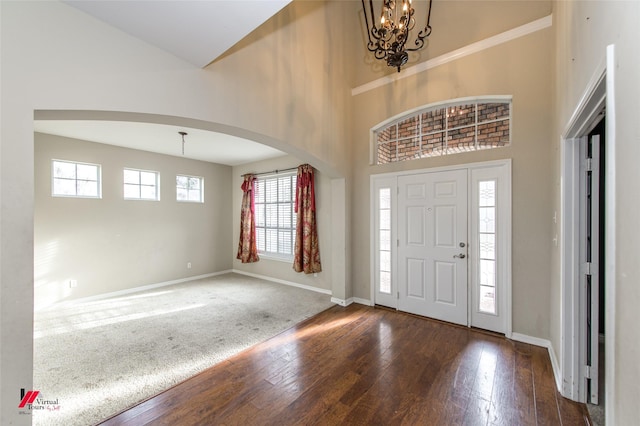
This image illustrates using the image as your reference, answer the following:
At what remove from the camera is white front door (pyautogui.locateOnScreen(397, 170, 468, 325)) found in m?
3.27

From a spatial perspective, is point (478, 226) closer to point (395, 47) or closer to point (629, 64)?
point (395, 47)

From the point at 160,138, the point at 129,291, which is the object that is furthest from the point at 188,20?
the point at 129,291

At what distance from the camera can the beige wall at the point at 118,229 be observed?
4.09m

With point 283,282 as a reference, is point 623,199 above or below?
above

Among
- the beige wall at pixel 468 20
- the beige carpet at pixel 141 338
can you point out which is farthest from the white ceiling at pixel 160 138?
the beige wall at pixel 468 20

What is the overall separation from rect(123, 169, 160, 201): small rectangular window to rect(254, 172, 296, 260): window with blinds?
2088 millimetres

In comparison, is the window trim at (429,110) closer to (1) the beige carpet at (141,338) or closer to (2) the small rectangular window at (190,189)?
(1) the beige carpet at (141,338)

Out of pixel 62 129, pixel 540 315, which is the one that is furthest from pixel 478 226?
pixel 62 129

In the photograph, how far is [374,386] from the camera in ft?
7.11

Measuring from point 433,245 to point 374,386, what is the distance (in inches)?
78.3

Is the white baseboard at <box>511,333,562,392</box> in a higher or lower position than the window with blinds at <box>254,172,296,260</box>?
lower

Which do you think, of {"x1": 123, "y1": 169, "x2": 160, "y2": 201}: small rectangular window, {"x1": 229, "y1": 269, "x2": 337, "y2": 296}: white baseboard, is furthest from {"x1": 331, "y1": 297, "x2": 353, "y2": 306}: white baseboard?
{"x1": 123, "y1": 169, "x2": 160, "y2": 201}: small rectangular window

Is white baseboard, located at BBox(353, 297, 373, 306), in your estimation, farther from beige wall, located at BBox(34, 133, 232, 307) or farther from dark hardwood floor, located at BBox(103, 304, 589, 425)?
beige wall, located at BBox(34, 133, 232, 307)

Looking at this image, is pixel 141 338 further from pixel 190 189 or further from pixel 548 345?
pixel 548 345
